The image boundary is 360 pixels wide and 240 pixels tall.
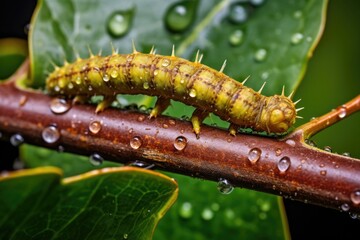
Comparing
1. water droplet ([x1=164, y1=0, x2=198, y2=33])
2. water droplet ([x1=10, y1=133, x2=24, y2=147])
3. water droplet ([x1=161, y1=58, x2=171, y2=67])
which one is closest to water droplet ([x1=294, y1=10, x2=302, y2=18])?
water droplet ([x1=164, y1=0, x2=198, y2=33])

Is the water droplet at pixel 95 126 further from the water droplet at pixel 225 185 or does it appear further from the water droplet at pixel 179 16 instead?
the water droplet at pixel 179 16

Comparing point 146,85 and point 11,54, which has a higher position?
point 146,85

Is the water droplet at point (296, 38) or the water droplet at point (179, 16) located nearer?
the water droplet at point (296, 38)

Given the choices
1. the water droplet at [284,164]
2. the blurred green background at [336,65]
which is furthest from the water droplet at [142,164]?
the blurred green background at [336,65]

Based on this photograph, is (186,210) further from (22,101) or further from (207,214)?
(22,101)

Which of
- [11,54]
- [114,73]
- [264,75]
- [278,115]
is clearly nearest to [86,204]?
[114,73]

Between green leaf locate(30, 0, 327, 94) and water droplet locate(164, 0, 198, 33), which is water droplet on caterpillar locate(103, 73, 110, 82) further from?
water droplet locate(164, 0, 198, 33)
